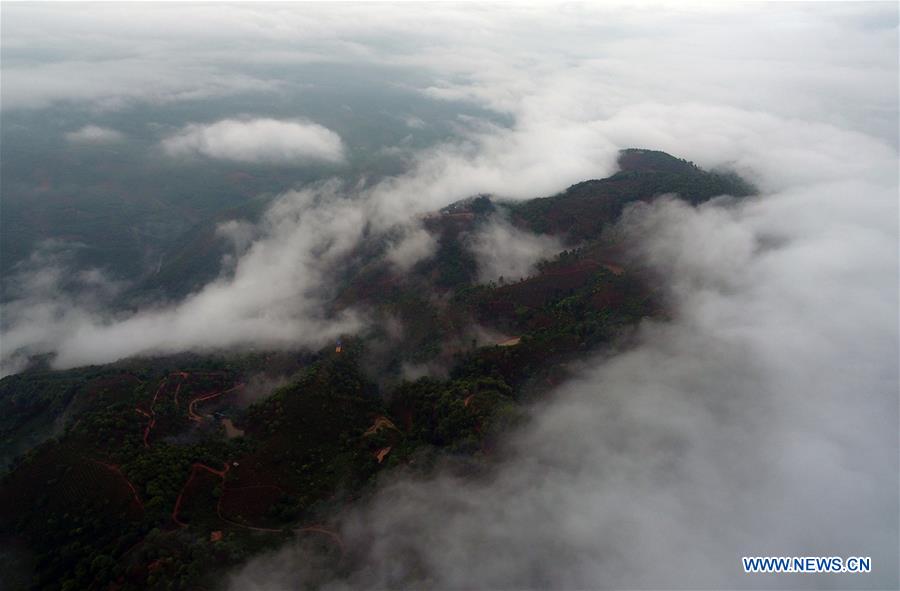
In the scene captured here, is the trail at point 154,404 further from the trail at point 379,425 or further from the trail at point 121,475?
the trail at point 379,425

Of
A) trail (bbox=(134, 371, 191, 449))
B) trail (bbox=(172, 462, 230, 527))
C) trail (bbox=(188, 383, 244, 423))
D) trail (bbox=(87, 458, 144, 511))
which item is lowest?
trail (bbox=(188, 383, 244, 423))

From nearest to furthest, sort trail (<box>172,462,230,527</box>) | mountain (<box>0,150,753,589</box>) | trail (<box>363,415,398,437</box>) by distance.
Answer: mountain (<box>0,150,753,589</box>) < trail (<box>172,462,230,527</box>) < trail (<box>363,415,398,437</box>)

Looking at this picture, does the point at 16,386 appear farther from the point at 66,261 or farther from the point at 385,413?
the point at 66,261

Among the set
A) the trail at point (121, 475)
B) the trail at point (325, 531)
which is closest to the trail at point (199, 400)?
the trail at point (121, 475)

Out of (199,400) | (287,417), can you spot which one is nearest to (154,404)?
(199,400)

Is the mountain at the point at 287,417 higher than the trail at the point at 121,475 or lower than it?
lower

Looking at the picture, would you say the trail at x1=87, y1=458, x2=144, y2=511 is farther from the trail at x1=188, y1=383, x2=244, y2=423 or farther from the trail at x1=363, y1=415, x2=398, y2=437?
the trail at x1=363, y1=415, x2=398, y2=437

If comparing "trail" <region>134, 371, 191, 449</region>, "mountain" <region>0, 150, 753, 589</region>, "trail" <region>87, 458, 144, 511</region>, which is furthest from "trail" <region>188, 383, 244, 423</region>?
"trail" <region>87, 458, 144, 511</region>

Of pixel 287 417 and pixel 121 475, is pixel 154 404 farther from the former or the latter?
pixel 287 417

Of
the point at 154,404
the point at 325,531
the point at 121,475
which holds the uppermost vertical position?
the point at 121,475
